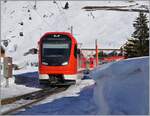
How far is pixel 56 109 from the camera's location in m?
15.6

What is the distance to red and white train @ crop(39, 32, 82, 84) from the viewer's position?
3000 cm

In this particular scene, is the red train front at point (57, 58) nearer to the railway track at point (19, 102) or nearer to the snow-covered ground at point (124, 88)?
the railway track at point (19, 102)

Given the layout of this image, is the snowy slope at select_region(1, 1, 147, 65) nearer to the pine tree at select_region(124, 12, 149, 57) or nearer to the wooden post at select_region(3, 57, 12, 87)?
the pine tree at select_region(124, 12, 149, 57)

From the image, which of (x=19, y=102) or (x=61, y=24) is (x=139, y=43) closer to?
(x=19, y=102)

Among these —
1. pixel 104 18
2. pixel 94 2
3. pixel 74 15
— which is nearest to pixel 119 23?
pixel 104 18

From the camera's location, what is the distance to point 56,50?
30.0 metres

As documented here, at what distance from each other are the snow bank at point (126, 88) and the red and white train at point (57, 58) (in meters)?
17.2

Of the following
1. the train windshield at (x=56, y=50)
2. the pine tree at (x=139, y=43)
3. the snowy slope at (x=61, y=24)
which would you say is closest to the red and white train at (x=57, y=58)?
the train windshield at (x=56, y=50)

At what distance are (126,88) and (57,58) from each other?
742 inches

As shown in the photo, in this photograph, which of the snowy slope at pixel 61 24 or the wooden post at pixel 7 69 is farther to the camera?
the snowy slope at pixel 61 24

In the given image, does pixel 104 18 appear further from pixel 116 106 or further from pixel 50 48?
pixel 116 106

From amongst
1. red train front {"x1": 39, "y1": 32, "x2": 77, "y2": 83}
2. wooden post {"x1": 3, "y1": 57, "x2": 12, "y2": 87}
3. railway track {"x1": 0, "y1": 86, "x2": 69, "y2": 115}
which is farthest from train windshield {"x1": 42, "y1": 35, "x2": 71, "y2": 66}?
railway track {"x1": 0, "y1": 86, "x2": 69, "y2": 115}

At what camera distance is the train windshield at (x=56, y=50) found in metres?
30.0

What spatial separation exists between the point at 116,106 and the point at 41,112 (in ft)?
11.8
